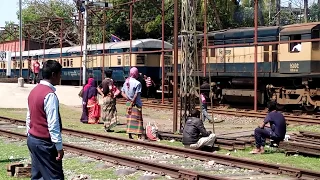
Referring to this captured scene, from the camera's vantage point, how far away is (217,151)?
1254 centimetres

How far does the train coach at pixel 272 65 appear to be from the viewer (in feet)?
72.0

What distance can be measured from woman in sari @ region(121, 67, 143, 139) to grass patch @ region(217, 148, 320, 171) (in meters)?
2.58

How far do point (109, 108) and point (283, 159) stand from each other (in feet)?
20.2

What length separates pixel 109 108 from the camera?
51.7 ft

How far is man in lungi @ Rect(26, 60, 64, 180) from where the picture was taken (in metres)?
5.83

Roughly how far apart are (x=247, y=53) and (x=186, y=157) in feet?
46.8

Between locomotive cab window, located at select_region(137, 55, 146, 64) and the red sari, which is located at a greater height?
locomotive cab window, located at select_region(137, 55, 146, 64)

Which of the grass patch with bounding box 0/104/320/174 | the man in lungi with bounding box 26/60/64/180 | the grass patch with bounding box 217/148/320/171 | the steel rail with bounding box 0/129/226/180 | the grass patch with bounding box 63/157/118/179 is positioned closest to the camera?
the man in lungi with bounding box 26/60/64/180

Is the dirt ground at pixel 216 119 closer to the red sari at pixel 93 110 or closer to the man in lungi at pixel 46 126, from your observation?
the red sari at pixel 93 110

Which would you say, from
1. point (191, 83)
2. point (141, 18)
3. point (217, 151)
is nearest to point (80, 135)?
point (191, 83)

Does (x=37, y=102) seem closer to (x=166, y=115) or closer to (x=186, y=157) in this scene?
(x=186, y=157)

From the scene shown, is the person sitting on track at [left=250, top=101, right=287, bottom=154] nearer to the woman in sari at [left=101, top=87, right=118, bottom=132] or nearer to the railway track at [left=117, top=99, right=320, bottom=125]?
the woman in sari at [left=101, top=87, right=118, bottom=132]

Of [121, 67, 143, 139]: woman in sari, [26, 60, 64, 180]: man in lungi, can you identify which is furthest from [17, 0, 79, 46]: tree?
[26, 60, 64, 180]: man in lungi

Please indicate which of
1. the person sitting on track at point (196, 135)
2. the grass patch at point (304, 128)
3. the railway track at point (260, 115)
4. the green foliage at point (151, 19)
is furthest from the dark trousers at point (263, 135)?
the green foliage at point (151, 19)
